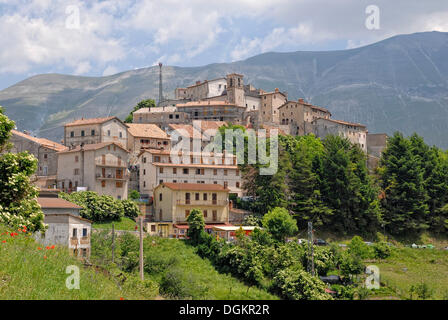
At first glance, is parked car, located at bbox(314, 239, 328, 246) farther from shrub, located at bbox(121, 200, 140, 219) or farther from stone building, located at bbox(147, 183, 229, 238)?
shrub, located at bbox(121, 200, 140, 219)

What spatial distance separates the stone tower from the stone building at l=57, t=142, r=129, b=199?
170 ft

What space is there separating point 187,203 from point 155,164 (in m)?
9.61

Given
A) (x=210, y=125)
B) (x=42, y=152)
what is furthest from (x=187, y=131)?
(x=42, y=152)

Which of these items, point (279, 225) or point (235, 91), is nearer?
point (279, 225)

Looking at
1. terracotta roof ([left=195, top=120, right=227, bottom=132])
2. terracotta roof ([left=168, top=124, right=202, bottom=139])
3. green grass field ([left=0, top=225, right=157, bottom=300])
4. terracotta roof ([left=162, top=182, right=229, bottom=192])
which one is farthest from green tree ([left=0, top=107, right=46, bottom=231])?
terracotta roof ([left=195, top=120, right=227, bottom=132])

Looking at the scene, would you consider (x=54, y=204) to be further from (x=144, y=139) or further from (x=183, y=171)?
(x=144, y=139)

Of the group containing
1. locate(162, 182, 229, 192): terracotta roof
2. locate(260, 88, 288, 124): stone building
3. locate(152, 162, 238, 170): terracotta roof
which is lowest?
locate(162, 182, 229, 192): terracotta roof

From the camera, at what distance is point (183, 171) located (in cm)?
6850

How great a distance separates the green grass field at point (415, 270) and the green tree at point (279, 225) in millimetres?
9662

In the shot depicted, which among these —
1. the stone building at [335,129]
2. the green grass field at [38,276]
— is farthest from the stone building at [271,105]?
the green grass field at [38,276]

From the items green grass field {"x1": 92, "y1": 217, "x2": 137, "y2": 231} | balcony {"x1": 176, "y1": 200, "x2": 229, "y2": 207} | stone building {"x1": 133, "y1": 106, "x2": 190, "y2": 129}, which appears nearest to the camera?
green grass field {"x1": 92, "y1": 217, "x2": 137, "y2": 231}

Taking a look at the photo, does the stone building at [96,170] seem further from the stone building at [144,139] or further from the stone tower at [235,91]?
the stone tower at [235,91]

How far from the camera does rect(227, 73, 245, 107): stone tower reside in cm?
11606
